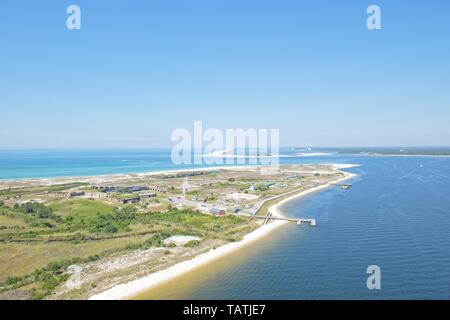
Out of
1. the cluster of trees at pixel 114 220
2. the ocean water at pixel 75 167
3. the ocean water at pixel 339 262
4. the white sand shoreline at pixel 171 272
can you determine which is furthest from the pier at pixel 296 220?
the ocean water at pixel 75 167

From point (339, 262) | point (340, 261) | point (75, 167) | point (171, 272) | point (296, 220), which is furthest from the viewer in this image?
point (75, 167)

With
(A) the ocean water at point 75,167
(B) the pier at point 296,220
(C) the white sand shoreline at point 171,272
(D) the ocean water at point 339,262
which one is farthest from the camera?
(A) the ocean water at point 75,167

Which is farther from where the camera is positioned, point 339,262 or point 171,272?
point 339,262

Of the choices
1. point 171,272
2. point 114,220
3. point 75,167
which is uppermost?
point 75,167

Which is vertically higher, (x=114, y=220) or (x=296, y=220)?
(x=114, y=220)

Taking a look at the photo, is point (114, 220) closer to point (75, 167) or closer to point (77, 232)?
point (77, 232)

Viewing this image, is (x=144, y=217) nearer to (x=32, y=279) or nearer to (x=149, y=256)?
(x=149, y=256)

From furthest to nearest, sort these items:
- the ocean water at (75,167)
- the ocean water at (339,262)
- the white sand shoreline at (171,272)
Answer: the ocean water at (75,167), the ocean water at (339,262), the white sand shoreline at (171,272)

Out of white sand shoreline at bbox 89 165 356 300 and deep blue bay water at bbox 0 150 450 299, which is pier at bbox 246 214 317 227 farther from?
white sand shoreline at bbox 89 165 356 300

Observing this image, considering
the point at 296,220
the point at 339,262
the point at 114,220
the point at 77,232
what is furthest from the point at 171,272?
the point at 296,220

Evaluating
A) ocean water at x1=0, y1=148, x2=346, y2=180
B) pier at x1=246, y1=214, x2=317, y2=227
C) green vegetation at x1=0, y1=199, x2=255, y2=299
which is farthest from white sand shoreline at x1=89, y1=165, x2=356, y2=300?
ocean water at x1=0, y1=148, x2=346, y2=180

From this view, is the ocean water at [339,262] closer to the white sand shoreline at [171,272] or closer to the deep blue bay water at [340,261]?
the deep blue bay water at [340,261]
